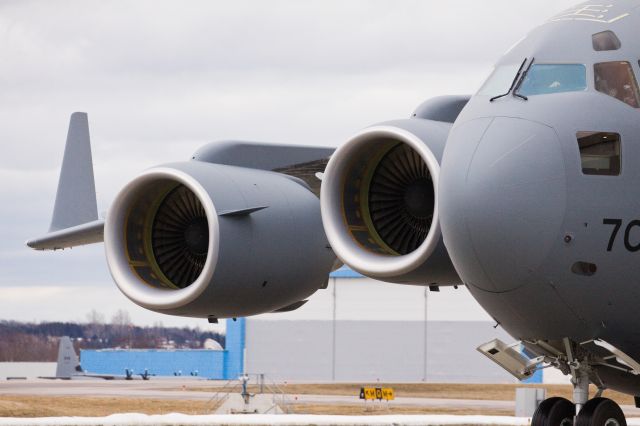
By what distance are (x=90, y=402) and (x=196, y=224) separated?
30.8 meters

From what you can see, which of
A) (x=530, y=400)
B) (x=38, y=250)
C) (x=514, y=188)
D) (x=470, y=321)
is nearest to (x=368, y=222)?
(x=514, y=188)

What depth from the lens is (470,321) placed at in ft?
204

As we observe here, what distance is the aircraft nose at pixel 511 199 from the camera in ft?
27.8

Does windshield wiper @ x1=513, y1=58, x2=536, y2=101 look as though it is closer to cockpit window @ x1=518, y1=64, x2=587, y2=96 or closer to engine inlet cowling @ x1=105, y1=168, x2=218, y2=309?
cockpit window @ x1=518, y1=64, x2=587, y2=96

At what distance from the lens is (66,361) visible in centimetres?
7494

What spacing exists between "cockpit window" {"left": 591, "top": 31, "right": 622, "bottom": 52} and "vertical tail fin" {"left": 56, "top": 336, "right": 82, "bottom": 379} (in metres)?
68.0

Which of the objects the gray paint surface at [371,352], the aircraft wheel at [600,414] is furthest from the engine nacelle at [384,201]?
the gray paint surface at [371,352]

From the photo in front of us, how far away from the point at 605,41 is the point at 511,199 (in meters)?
1.68

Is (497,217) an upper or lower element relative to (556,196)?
lower

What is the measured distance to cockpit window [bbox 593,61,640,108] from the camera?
8.98 m

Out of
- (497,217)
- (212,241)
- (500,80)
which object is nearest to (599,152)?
(497,217)

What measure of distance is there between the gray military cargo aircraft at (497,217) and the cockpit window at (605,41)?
14 mm

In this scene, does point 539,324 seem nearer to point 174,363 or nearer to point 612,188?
point 612,188

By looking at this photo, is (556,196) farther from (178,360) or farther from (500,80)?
(178,360)
